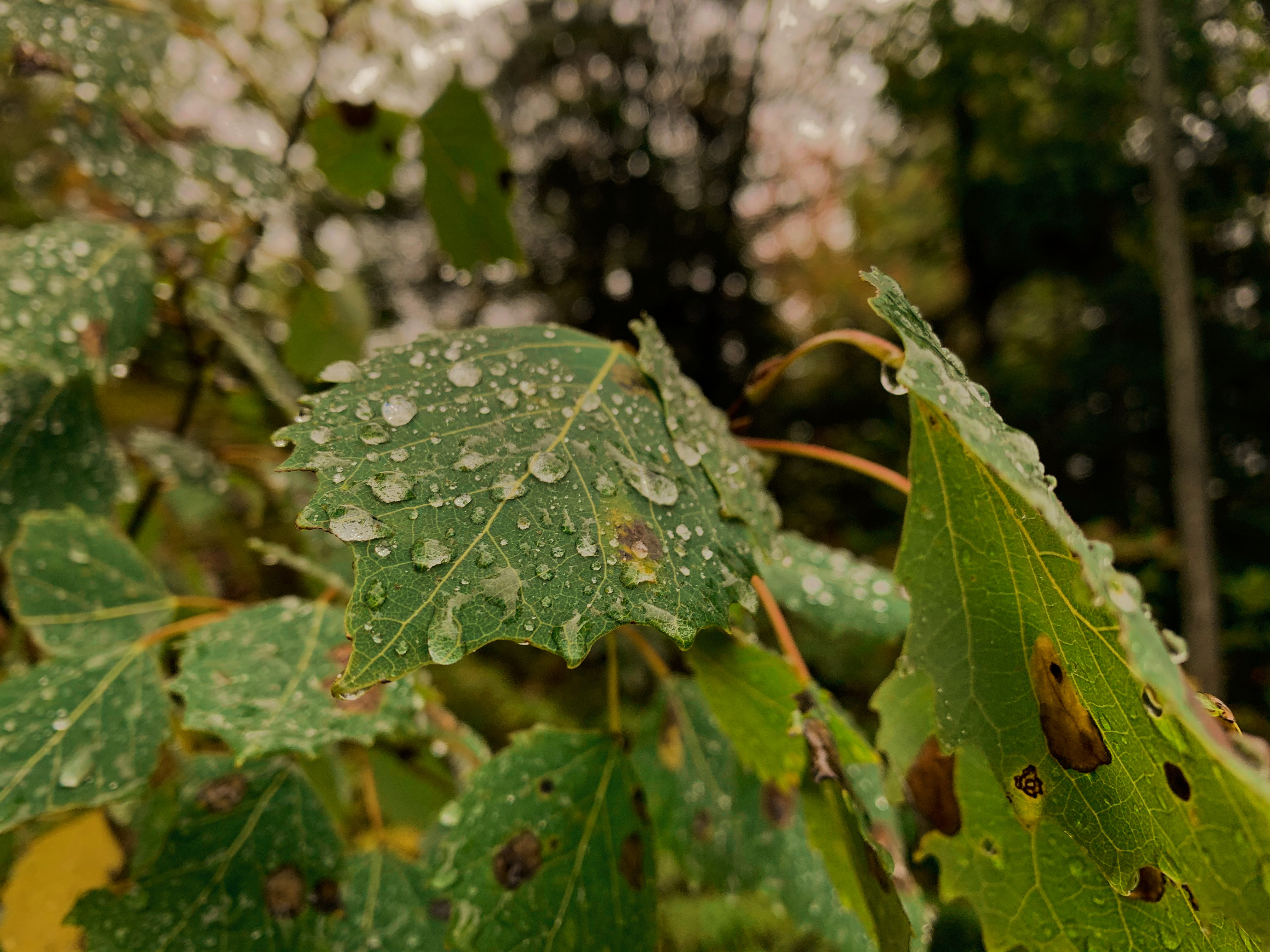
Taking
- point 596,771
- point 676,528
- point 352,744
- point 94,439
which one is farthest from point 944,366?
point 352,744

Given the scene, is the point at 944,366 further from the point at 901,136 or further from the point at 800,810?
the point at 901,136

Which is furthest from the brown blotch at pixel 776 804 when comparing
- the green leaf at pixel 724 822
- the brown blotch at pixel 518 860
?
the brown blotch at pixel 518 860

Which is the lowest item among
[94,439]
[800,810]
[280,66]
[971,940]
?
[971,940]

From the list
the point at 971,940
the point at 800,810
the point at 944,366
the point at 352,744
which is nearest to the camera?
the point at 944,366

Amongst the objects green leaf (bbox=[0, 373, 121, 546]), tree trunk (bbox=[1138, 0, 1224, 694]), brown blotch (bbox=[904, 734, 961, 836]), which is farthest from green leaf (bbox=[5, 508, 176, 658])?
tree trunk (bbox=[1138, 0, 1224, 694])

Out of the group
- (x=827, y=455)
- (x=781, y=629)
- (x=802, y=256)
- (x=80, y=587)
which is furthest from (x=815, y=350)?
(x=802, y=256)

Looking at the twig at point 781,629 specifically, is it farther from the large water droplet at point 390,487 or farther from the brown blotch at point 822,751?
the large water droplet at point 390,487

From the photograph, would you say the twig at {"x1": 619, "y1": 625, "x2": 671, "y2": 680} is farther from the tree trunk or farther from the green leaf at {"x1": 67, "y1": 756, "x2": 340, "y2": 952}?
the tree trunk
